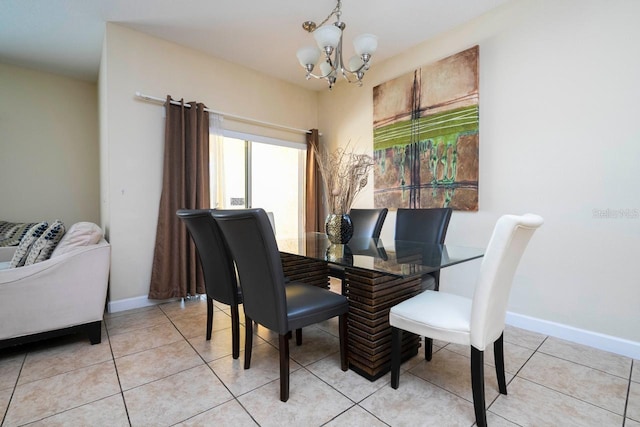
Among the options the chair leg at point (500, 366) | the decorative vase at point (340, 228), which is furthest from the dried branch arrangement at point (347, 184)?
the chair leg at point (500, 366)

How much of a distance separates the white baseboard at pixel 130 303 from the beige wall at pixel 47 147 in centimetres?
183

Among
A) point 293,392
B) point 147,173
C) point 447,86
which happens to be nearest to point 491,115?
point 447,86

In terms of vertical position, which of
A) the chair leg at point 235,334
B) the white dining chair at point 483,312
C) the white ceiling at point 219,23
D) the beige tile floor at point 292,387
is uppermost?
the white ceiling at point 219,23

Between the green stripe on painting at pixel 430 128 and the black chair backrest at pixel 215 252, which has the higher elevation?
the green stripe on painting at pixel 430 128

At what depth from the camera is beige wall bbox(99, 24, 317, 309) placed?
2791 mm

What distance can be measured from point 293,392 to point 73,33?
3778 mm

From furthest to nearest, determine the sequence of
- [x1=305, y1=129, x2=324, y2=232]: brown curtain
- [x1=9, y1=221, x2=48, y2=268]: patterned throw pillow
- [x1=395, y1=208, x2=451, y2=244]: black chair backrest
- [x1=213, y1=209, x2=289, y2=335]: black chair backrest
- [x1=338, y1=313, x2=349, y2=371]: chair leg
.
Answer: [x1=305, y1=129, x2=324, y2=232]: brown curtain < [x1=395, y1=208, x2=451, y2=244]: black chair backrest < [x1=9, y1=221, x2=48, y2=268]: patterned throw pillow < [x1=338, y1=313, x2=349, y2=371]: chair leg < [x1=213, y1=209, x2=289, y2=335]: black chair backrest

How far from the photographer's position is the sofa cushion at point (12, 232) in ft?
10.1

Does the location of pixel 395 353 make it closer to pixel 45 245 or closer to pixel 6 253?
pixel 45 245

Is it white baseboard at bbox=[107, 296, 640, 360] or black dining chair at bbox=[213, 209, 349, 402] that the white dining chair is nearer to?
black dining chair at bbox=[213, 209, 349, 402]

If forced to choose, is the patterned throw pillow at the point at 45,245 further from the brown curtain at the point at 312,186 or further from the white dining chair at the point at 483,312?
the brown curtain at the point at 312,186

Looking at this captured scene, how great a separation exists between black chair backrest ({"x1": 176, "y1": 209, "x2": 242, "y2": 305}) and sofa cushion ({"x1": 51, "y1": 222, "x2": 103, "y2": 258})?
842 millimetres

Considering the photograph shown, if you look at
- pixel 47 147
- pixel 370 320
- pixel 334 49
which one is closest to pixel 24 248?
pixel 47 147

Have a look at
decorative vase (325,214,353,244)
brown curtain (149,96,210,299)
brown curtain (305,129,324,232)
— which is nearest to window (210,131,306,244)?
brown curtain (305,129,324,232)
